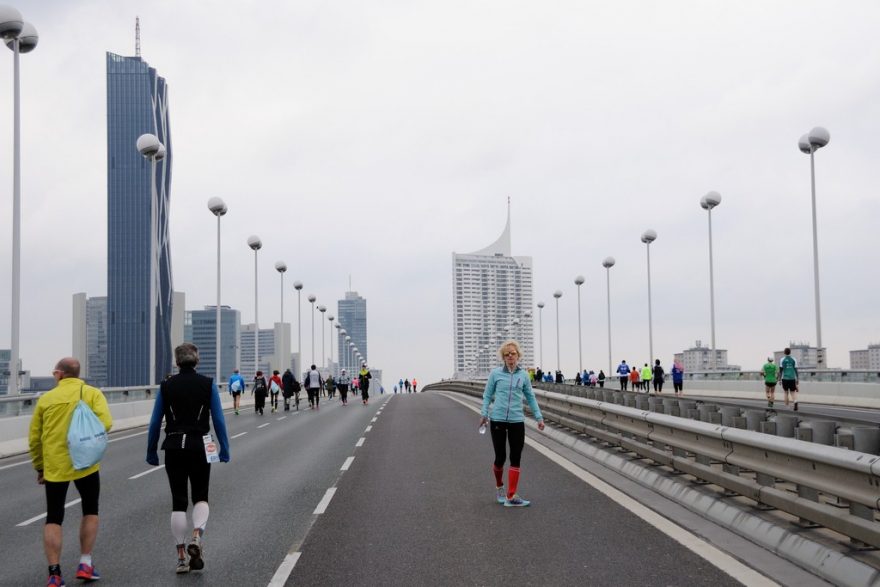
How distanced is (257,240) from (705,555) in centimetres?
4238

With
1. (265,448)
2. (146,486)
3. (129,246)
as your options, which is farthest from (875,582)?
(129,246)

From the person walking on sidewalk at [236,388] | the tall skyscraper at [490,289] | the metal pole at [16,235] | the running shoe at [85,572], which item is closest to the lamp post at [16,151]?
the metal pole at [16,235]

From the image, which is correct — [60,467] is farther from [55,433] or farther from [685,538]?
[685,538]

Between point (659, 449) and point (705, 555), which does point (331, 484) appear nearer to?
point (659, 449)

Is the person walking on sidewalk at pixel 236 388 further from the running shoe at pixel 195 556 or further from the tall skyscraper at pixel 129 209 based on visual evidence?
the tall skyscraper at pixel 129 209

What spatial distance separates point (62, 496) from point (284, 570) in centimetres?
177

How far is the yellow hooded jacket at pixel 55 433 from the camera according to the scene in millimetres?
6266

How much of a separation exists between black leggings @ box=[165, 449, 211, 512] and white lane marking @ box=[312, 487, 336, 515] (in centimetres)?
241

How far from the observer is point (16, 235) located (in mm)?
22188

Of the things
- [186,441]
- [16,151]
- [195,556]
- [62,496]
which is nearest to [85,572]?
[62,496]

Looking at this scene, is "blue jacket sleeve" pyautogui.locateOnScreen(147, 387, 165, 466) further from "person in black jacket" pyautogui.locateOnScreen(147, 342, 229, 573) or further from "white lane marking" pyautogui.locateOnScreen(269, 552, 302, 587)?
"white lane marking" pyautogui.locateOnScreen(269, 552, 302, 587)

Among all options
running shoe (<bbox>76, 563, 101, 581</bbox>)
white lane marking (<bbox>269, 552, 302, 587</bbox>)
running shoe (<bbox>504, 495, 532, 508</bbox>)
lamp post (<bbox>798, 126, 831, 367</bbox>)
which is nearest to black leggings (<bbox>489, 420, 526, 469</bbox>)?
running shoe (<bbox>504, 495, 532, 508</bbox>)

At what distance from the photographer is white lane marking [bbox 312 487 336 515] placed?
29.4ft

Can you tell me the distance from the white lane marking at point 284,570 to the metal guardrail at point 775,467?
381 centimetres
